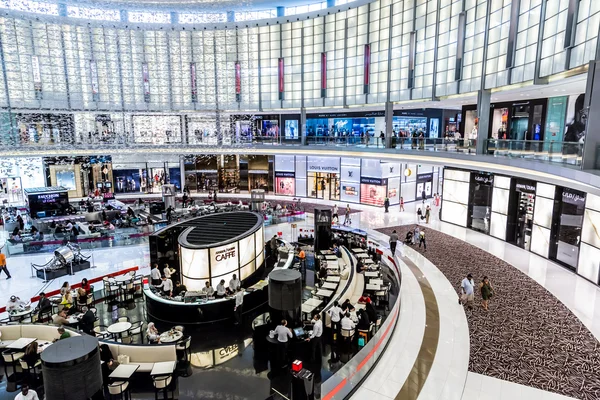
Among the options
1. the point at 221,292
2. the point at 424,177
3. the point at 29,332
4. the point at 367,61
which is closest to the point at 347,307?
the point at 221,292

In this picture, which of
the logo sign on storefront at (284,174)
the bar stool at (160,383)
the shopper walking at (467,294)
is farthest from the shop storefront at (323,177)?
the bar stool at (160,383)

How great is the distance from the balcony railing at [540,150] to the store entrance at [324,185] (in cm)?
1757

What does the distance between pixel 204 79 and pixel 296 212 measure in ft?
66.1

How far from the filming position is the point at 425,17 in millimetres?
26344

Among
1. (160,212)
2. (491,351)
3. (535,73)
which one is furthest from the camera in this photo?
(160,212)

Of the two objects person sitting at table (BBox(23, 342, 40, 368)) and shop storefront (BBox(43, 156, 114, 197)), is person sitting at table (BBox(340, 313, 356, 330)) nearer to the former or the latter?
person sitting at table (BBox(23, 342, 40, 368))

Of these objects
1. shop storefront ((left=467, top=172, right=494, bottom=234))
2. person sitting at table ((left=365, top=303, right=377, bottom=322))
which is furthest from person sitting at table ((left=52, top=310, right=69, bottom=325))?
shop storefront ((left=467, top=172, right=494, bottom=234))

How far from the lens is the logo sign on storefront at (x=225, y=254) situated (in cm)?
1388

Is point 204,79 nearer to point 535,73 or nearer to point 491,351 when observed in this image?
point 535,73

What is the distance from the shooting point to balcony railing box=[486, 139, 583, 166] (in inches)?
513

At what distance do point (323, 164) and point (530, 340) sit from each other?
26780mm

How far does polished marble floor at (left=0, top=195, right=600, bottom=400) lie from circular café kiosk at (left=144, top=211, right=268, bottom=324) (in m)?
3.67

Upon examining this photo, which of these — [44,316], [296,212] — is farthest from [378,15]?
[44,316]

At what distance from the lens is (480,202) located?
79.3ft
